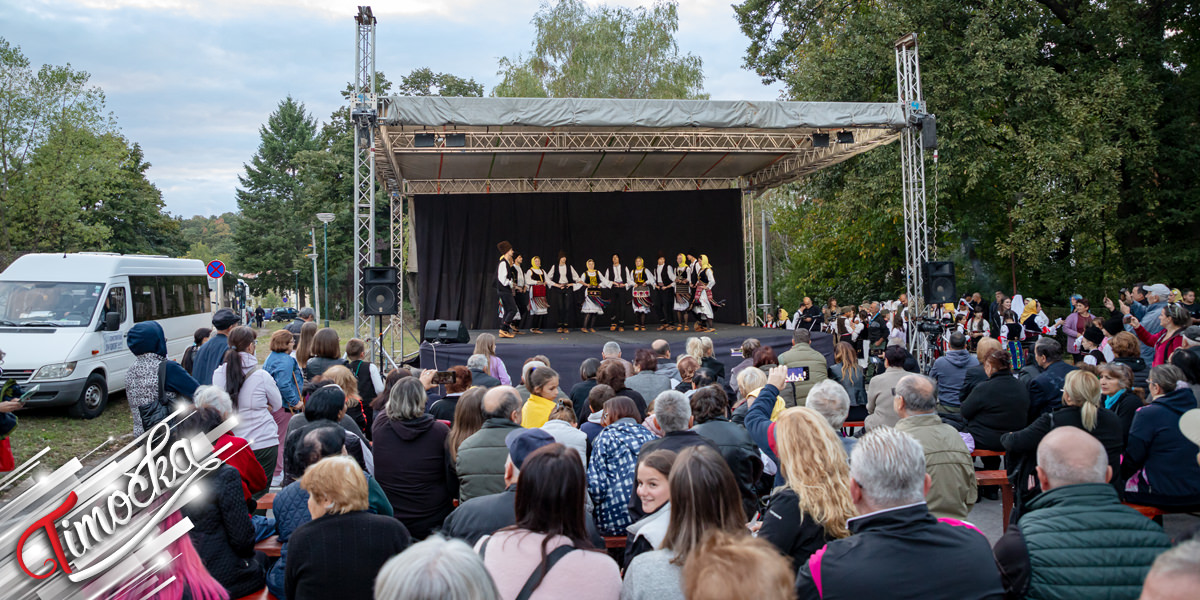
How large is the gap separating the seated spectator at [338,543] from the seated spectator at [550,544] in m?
0.36

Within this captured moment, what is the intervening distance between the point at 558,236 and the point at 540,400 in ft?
33.6

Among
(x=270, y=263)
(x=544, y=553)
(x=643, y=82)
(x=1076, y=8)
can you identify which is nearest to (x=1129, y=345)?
(x=544, y=553)

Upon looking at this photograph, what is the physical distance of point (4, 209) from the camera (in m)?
20.5

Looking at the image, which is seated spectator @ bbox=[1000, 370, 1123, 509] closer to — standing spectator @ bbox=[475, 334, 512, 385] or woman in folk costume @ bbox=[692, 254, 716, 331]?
standing spectator @ bbox=[475, 334, 512, 385]

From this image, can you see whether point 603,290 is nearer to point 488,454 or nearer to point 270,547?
point 488,454

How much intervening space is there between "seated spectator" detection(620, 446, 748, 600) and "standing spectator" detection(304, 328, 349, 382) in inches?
143

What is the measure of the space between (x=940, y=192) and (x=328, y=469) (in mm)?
13937

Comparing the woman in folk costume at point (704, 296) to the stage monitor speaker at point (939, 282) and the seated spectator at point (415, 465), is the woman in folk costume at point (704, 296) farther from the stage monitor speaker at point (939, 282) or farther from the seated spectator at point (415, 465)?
the seated spectator at point (415, 465)

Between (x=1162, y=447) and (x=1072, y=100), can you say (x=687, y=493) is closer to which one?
(x=1162, y=447)

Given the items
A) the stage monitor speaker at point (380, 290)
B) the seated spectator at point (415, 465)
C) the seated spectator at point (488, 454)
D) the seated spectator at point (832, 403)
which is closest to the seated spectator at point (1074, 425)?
the seated spectator at point (832, 403)

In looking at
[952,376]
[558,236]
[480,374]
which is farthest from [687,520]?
[558,236]

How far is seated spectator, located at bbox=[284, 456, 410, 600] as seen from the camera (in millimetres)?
2123

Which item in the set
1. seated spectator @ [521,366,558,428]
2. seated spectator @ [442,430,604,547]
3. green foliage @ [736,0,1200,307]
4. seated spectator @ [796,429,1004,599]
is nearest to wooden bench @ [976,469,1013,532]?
seated spectator @ [521,366,558,428]

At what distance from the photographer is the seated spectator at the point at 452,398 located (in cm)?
428
